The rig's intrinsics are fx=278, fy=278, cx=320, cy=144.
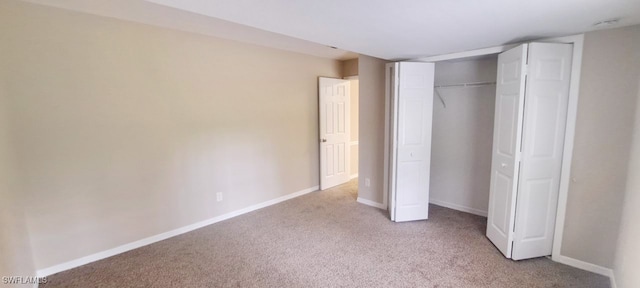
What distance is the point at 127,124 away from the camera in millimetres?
2887

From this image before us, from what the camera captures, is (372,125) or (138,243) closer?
(138,243)

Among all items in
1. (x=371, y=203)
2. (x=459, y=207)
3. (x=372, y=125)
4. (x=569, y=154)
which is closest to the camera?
(x=569, y=154)

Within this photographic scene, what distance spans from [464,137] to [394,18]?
8.22 feet

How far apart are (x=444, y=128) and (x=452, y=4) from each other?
2567 millimetres

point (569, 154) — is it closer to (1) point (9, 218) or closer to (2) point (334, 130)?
(2) point (334, 130)

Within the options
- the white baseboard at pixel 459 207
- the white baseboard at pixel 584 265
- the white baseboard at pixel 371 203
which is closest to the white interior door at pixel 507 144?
the white baseboard at pixel 584 265

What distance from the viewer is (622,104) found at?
2.29 metres

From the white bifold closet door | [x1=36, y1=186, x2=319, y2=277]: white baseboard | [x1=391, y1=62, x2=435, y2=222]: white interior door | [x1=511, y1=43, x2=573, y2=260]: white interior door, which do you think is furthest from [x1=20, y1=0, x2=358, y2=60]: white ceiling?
[x1=511, y1=43, x2=573, y2=260]: white interior door

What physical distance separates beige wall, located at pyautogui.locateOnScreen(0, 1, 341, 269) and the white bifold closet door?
300cm

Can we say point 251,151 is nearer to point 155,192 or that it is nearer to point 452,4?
point 155,192

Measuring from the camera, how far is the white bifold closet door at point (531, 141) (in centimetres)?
247

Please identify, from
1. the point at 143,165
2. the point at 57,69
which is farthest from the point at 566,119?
the point at 57,69

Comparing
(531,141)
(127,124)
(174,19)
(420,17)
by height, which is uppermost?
(174,19)

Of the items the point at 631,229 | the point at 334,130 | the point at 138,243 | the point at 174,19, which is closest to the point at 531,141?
the point at 631,229
